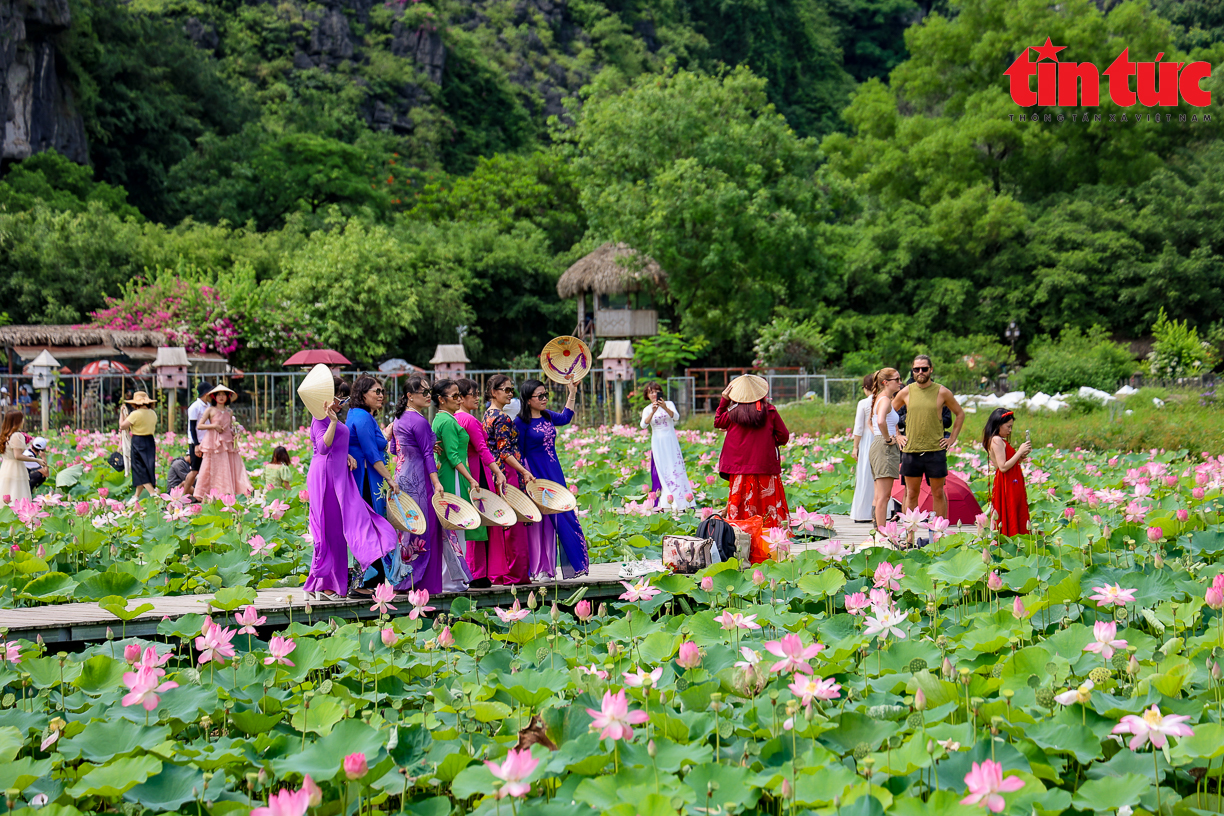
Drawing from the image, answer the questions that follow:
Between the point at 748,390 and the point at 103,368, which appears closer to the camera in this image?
the point at 748,390

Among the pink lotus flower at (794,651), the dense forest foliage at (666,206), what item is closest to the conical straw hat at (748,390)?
the pink lotus flower at (794,651)

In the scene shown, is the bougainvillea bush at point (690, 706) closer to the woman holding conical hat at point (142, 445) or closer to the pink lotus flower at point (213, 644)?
the pink lotus flower at point (213, 644)

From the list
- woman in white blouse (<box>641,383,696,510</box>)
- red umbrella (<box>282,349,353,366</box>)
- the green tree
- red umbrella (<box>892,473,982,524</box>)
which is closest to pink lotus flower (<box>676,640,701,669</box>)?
red umbrella (<box>892,473,982,524</box>)

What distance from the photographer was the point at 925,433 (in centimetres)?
607

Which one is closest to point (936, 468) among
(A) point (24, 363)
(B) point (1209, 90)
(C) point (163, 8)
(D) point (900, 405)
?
(D) point (900, 405)

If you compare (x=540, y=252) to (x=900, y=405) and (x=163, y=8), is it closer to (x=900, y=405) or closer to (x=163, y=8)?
(x=163, y=8)

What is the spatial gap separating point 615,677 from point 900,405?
4.26m

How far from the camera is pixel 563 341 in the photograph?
5535mm

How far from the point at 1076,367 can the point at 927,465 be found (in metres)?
15.3

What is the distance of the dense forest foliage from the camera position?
878 inches

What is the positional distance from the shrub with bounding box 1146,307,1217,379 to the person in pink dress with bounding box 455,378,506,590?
19.1 metres

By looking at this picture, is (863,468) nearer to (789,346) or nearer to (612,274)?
(789,346)

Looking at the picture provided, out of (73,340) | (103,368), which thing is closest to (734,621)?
(103,368)

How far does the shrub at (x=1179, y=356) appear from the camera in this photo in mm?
20531
